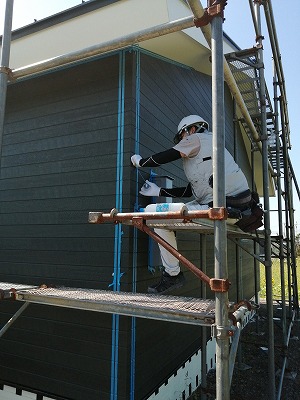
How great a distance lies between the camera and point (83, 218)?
3.90 meters

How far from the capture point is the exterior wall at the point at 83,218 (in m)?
3.54

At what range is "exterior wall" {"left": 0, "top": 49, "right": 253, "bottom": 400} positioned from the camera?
3.54 metres

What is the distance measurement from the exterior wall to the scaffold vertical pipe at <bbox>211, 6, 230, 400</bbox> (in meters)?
1.75

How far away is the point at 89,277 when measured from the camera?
12.3 ft

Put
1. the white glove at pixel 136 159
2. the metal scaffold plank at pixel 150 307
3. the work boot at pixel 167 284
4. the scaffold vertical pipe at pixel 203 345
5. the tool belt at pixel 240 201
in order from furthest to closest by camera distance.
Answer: the scaffold vertical pipe at pixel 203 345 < the white glove at pixel 136 159 < the work boot at pixel 167 284 < the tool belt at pixel 240 201 < the metal scaffold plank at pixel 150 307

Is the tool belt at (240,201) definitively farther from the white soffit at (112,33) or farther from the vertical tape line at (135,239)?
the white soffit at (112,33)

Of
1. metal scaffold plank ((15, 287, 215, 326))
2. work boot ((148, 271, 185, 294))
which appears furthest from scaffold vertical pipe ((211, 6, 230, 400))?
work boot ((148, 271, 185, 294))

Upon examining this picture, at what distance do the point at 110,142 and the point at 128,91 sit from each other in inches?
24.0

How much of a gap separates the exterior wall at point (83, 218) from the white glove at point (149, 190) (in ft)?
0.33

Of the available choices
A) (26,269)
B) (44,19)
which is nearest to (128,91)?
(44,19)

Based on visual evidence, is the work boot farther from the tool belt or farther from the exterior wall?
the tool belt

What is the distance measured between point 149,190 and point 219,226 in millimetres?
1820

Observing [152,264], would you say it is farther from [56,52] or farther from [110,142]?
[56,52]

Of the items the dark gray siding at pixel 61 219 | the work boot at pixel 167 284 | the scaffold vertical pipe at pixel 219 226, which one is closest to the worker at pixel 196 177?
the work boot at pixel 167 284
